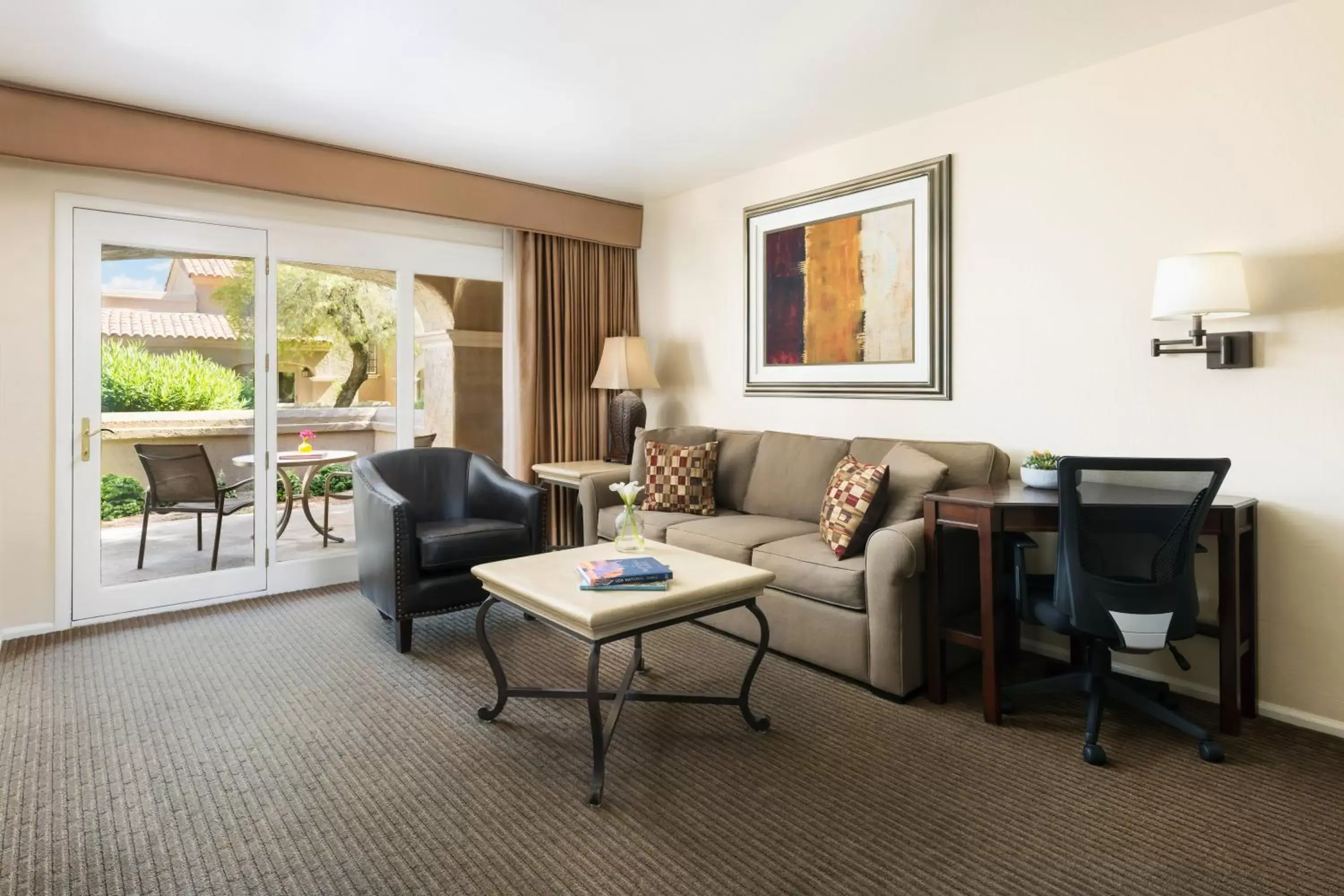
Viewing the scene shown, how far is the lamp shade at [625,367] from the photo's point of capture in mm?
4957

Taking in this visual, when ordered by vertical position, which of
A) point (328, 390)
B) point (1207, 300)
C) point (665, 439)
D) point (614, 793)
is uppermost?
point (1207, 300)

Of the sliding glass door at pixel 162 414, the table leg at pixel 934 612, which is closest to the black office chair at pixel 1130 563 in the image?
the table leg at pixel 934 612

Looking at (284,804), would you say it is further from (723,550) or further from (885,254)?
(885,254)

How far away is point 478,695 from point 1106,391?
283 cm

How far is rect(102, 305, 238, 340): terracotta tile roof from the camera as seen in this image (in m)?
3.76

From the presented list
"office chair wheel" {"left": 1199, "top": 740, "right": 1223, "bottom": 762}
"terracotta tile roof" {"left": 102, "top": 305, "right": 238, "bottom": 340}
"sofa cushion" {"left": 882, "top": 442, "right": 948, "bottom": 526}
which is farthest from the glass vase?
"terracotta tile roof" {"left": 102, "top": 305, "right": 238, "bottom": 340}

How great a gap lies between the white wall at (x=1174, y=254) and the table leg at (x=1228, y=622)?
1.05 ft

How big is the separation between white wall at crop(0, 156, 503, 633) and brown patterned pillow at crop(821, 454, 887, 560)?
3.75 metres

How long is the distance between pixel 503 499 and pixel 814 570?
181cm

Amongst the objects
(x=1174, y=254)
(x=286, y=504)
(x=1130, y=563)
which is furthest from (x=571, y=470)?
(x=1174, y=254)

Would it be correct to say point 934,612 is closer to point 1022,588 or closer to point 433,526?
point 1022,588

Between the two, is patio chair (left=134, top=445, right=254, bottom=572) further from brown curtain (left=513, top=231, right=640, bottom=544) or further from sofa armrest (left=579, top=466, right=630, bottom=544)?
sofa armrest (left=579, top=466, right=630, bottom=544)

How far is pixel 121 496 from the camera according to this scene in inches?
151

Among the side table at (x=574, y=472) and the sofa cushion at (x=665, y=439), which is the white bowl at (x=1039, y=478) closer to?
the sofa cushion at (x=665, y=439)
